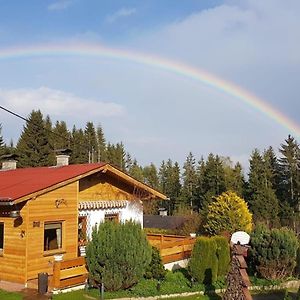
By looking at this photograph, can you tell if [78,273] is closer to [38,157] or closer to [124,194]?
[124,194]

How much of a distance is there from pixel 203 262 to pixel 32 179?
6493 millimetres

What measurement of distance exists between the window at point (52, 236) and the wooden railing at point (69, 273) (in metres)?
1.89

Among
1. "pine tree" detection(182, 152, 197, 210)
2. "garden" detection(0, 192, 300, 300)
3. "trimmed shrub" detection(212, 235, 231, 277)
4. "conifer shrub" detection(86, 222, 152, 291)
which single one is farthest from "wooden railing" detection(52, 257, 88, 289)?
"pine tree" detection(182, 152, 197, 210)

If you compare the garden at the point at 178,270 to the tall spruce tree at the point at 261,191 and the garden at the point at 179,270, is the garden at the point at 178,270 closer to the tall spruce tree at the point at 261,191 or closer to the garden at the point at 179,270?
the garden at the point at 179,270

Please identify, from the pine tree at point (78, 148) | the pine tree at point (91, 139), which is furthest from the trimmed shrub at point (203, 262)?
the pine tree at point (91, 139)

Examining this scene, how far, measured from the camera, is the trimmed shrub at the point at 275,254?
47.7 ft

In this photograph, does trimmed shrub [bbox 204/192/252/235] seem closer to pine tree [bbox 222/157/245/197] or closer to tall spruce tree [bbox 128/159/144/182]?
pine tree [bbox 222/157/245/197]

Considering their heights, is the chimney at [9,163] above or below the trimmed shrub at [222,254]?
above

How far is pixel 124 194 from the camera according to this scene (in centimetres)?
1836

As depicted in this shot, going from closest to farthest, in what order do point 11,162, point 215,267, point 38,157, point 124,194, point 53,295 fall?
1. point 53,295
2. point 215,267
3. point 124,194
4. point 11,162
5. point 38,157

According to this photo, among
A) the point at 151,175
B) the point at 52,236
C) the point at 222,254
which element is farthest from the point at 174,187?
the point at 52,236

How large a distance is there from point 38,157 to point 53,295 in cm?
4353

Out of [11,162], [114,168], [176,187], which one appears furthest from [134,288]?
[176,187]

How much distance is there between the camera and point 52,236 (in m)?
14.4
